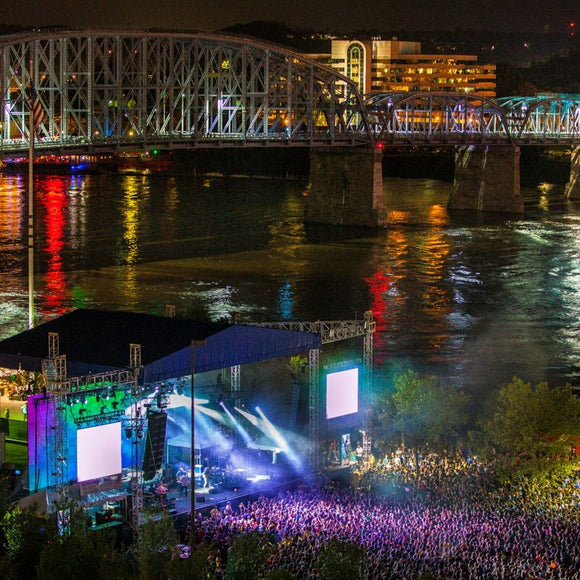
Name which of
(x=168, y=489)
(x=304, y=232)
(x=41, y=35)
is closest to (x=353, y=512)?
(x=168, y=489)

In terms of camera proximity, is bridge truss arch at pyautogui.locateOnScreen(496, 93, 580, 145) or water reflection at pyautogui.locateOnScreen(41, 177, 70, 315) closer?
water reflection at pyautogui.locateOnScreen(41, 177, 70, 315)

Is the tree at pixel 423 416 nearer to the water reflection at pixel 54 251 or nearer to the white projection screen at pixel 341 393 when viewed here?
the white projection screen at pixel 341 393

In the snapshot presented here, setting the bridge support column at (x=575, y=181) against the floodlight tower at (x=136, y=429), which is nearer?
the floodlight tower at (x=136, y=429)

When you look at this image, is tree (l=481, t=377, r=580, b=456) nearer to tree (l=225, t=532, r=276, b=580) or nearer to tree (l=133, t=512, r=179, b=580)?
tree (l=225, t=532, r=276, b=580)

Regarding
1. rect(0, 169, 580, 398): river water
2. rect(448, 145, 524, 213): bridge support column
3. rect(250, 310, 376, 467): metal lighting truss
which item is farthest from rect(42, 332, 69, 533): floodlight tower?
rect(448, 145, 524, 213): bridge support column

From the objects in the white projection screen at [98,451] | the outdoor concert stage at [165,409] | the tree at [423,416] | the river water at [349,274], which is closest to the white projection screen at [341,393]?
the outdoor concert stage at [165,409]

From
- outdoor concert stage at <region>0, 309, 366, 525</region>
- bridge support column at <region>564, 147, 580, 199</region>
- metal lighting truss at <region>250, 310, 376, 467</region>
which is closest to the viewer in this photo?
outdoor concert stage at <region>0, 309, 366, 525</region>

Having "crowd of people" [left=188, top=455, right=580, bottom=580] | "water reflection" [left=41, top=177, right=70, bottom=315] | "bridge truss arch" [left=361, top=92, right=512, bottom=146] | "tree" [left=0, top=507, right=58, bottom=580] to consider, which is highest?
"bridge truss arch" [left=361, top=92, right=512, bottom=146]
